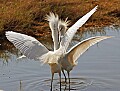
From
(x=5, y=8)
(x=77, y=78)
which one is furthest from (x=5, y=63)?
(x=5, y=8)

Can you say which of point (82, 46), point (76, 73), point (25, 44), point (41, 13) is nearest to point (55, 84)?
point (76, 73)

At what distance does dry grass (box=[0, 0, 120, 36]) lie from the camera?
11.0 m

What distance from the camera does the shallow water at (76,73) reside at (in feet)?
24.1

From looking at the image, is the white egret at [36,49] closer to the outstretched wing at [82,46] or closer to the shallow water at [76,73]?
the outstretched wing at [82,46]

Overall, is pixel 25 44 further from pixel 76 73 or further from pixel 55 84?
pixel 76 73

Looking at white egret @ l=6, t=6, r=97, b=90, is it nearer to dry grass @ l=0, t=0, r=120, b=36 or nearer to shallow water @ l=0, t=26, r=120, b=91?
shallow water @ l=0, t=26, r=120, b=91

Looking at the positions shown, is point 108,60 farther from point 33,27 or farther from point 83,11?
point 83,11

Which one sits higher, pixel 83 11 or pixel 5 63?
pixel 83 11

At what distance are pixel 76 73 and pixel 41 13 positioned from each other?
4.46 meters

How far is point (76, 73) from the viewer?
798 centimetres

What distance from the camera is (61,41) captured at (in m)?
6.68

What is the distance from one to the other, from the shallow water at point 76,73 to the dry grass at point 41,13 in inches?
67.8

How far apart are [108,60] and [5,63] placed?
2.01m

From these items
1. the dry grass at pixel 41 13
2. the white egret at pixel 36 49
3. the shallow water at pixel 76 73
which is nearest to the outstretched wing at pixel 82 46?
the white egret at pixel 36 49
